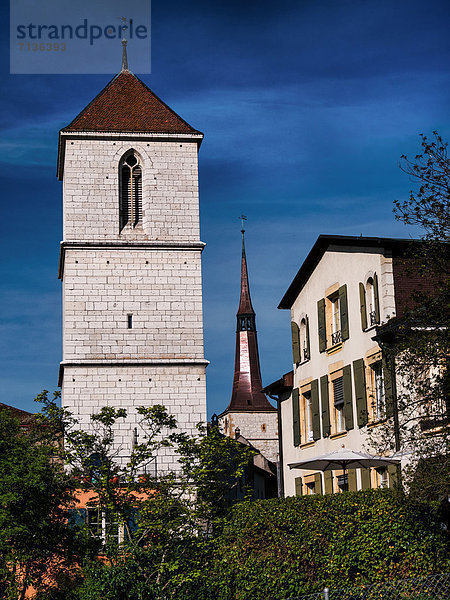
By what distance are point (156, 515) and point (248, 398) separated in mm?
70552

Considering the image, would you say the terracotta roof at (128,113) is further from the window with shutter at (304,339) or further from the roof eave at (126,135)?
the window with shutter at (304,339)

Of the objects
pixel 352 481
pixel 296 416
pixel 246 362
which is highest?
pixel 246 362

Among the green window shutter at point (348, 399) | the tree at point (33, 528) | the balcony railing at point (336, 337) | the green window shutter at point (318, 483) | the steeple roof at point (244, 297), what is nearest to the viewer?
the tree at point (33, 528)

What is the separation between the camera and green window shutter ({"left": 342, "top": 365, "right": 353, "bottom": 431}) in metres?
26.2

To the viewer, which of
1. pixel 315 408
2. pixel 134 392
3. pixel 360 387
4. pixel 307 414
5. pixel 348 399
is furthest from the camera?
pixel 134 392

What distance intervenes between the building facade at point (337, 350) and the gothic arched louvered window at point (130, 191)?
27.5 ft

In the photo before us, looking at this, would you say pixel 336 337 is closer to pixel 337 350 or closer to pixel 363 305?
pixel 337 350

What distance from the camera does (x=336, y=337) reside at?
27.9 m

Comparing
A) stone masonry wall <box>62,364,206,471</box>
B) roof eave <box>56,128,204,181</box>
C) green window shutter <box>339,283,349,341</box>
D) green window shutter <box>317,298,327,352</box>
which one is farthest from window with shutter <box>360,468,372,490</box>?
roof eave <box>56,128,204,181</box>

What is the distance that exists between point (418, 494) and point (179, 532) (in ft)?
19.6

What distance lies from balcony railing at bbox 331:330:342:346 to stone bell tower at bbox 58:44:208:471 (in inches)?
353

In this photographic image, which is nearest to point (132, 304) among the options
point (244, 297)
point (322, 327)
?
point (322, 327)

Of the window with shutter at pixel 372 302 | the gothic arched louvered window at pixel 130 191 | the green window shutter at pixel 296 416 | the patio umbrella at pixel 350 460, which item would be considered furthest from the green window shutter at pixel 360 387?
the gothic arched louvered window at pixel 130 191

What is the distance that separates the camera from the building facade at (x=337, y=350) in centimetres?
2472
